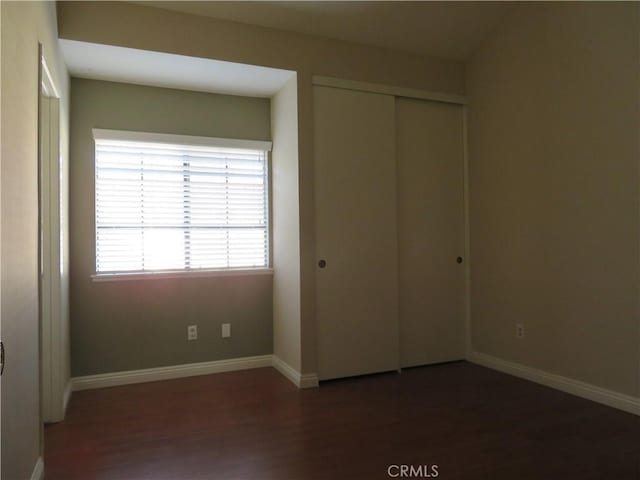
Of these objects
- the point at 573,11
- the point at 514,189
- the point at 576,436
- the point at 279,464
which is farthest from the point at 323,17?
the point at 576,436

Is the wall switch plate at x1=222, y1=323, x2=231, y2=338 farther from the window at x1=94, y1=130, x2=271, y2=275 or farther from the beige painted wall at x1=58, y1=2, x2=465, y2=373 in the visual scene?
the beige painted wall at x1=58, y1=2, x2=465, y2=373

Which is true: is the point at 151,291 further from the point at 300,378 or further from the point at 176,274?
the point at 300,378

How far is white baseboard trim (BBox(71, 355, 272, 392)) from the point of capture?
331 centimetres

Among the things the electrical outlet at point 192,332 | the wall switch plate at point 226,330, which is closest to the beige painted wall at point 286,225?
the wall switch plate at point 226,330

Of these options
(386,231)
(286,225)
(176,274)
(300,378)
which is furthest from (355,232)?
(176,274)

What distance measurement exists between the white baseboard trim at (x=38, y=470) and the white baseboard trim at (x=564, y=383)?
3.20 meters

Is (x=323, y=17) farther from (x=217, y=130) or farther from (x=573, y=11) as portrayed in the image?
(x=573, y=11)

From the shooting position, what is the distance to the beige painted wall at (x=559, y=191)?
276 cm

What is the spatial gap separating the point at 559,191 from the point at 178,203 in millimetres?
2952

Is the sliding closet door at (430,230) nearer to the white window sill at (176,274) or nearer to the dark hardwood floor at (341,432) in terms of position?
the dark hardwood floor at (341,432)

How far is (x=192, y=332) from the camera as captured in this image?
11.9ft

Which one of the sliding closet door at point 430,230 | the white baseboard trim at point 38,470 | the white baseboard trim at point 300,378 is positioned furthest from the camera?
the sliding closet door at point 430,230

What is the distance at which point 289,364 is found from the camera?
3.54 metres

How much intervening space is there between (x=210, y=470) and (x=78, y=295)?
191 cm
